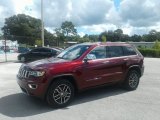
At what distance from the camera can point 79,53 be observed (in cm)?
740

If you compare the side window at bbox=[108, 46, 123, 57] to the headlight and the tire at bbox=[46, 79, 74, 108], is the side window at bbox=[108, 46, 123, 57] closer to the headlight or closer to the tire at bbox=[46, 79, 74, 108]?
the tire at bbox=[46, 79, 74, 108]

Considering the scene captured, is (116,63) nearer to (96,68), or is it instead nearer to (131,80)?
(96,68)

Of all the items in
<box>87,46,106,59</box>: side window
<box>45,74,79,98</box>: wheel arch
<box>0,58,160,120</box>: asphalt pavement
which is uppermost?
<box>87,46,106,59</box>: side window

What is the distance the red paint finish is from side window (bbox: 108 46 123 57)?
0.33ft

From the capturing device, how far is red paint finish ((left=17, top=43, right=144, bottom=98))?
251 inches

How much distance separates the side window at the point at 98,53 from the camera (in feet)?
24.0

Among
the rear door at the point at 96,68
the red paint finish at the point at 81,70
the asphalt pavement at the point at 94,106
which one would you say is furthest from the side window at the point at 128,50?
the asphalt pavement at the point at 94,106

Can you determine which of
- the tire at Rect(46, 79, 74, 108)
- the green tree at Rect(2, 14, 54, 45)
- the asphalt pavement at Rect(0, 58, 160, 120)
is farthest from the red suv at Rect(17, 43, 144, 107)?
the green tree at Rect(2, 14, 54, 45)

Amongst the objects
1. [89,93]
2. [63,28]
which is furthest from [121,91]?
[63,28]

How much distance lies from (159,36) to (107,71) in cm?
11161

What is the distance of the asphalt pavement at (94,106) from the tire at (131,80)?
0.19 metres

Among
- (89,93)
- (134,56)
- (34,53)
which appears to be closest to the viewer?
(89,93)

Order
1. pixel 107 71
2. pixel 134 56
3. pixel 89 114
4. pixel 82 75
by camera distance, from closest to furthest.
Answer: pixel 89 114
pixel 82 75
pixel 107 71
pixel 134 56

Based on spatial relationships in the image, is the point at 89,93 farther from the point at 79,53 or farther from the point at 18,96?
the point at 18,96
